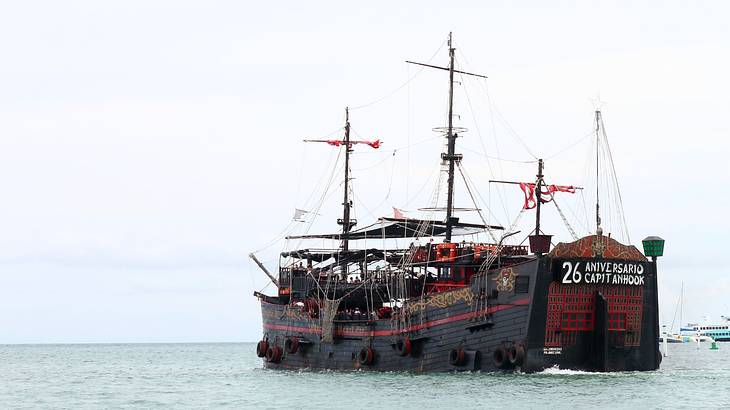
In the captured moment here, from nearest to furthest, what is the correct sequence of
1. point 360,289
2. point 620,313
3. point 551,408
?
point 551,408
point 620,313
point 360,289

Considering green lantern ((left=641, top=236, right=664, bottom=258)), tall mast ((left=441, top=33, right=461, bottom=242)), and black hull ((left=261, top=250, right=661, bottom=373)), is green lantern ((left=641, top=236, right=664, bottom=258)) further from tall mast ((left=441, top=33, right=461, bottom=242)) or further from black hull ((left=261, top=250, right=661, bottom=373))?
tall mast ((left=441, top=33, right=461, bottom=242))

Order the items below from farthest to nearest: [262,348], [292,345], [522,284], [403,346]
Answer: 1. [262,348]
2. [292,345]
3. [403,346]
4. [522,284]

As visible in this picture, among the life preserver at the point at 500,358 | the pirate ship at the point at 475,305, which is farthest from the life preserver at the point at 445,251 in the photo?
the life preserver at the point at 500,358

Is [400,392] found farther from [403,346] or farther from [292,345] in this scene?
Result: [292,345]

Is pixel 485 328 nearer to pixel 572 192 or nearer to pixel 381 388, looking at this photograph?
pixel 381 388

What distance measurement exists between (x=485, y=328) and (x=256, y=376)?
61.8ft

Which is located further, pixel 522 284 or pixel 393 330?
pixel 393 330

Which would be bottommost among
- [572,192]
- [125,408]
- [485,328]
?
[125,408]

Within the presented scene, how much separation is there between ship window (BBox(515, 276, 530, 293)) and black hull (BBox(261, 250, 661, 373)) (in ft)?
0.21

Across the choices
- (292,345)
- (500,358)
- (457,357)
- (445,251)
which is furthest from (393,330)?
(292,345)

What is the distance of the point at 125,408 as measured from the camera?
48.0 metres

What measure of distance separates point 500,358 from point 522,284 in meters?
3.33

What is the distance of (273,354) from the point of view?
229 ft

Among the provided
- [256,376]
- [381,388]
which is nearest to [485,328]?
[381,388]
